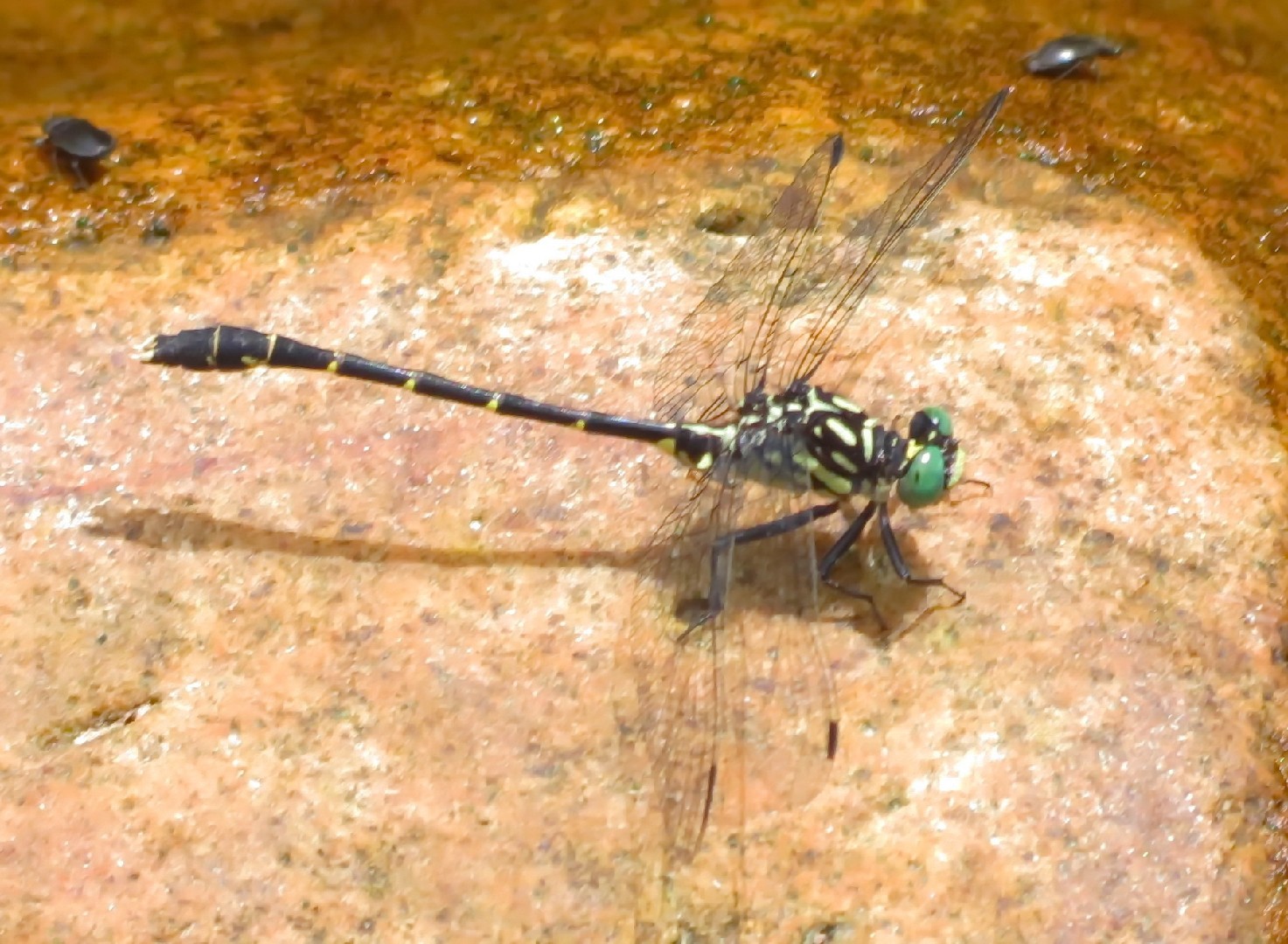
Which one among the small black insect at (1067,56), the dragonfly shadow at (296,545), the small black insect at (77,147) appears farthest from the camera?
the small black insect at (1067,56)

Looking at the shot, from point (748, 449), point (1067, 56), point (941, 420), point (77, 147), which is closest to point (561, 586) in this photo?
point (748, 449)

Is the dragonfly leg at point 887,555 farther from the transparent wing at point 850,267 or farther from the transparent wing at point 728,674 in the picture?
the transparent wing at point 850,267

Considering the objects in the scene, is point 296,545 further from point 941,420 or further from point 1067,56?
point 1067,56

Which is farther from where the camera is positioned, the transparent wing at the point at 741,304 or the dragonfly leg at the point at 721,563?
the transparent wing at the point at 741,304

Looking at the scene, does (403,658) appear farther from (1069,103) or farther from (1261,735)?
(1069,103)

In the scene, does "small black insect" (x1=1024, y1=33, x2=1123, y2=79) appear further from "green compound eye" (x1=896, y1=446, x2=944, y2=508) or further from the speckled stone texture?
"green compound eye" (x1=896, y1=446, x2=944, y2=508)

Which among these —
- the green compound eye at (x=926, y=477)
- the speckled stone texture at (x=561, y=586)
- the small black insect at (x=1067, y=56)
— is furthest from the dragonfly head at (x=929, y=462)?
the small black insect at (x=1067, y=56)

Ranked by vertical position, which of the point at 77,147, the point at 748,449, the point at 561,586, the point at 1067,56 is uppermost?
the point at 1067,56
